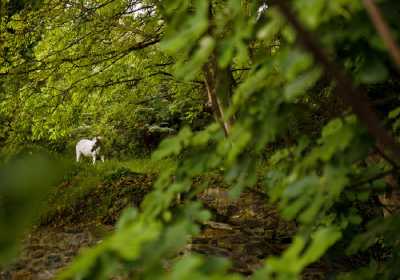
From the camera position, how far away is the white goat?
35.8 feet

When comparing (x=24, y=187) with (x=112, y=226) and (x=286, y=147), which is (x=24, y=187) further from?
(x=112, y=226)

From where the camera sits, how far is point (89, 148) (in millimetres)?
11000

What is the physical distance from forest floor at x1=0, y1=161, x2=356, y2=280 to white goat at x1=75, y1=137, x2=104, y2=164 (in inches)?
113

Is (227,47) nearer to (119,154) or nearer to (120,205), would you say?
(120,205)

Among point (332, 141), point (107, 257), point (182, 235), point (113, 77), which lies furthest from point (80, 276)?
point (113, 77)

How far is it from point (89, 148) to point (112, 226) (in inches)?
190

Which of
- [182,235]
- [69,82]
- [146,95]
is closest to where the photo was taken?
[182,235]

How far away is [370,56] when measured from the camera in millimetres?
1095

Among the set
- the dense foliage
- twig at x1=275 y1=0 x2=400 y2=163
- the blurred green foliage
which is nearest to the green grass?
the dense foliage

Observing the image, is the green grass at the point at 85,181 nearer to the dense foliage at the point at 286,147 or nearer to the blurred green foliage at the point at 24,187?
the dense foliage at the point at 286,147

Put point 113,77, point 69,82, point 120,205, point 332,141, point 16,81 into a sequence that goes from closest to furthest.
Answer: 1. point 332,141
2. point 16,81
3. point 69,82
4. point 113,77
5. point 120,205

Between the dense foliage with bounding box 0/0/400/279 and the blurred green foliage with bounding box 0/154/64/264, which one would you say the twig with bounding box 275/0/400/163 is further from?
the blurred green foliage with bounding box 0/154/64/264

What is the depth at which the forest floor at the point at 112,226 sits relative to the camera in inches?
203

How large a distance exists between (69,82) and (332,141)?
469cm
